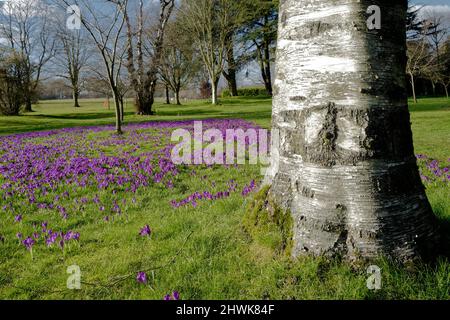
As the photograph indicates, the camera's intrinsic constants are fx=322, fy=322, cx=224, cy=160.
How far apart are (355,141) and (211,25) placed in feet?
142

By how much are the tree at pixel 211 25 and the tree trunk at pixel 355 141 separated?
3985 cm

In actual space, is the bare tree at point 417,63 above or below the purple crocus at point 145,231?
above

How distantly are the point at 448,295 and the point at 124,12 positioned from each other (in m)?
16.8

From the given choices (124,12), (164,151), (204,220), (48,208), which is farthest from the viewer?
(124,12)

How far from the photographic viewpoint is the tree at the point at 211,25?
136 feet

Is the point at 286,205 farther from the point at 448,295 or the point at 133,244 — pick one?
the point at 133,244

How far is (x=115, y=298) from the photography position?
2.61 meters

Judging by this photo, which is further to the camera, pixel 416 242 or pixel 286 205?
pixel 286 205

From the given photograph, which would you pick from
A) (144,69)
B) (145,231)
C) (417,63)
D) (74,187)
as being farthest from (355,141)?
(417,63)

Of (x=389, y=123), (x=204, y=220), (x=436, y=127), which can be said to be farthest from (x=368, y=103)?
(x=436, y=127)

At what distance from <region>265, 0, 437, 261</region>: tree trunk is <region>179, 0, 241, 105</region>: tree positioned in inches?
1569

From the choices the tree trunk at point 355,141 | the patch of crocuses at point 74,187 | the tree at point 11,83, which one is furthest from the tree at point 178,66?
the tree trunk at point 355,141

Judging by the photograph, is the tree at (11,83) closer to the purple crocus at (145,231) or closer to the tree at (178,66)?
the tree at (178,66)

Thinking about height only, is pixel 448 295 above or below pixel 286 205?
below
